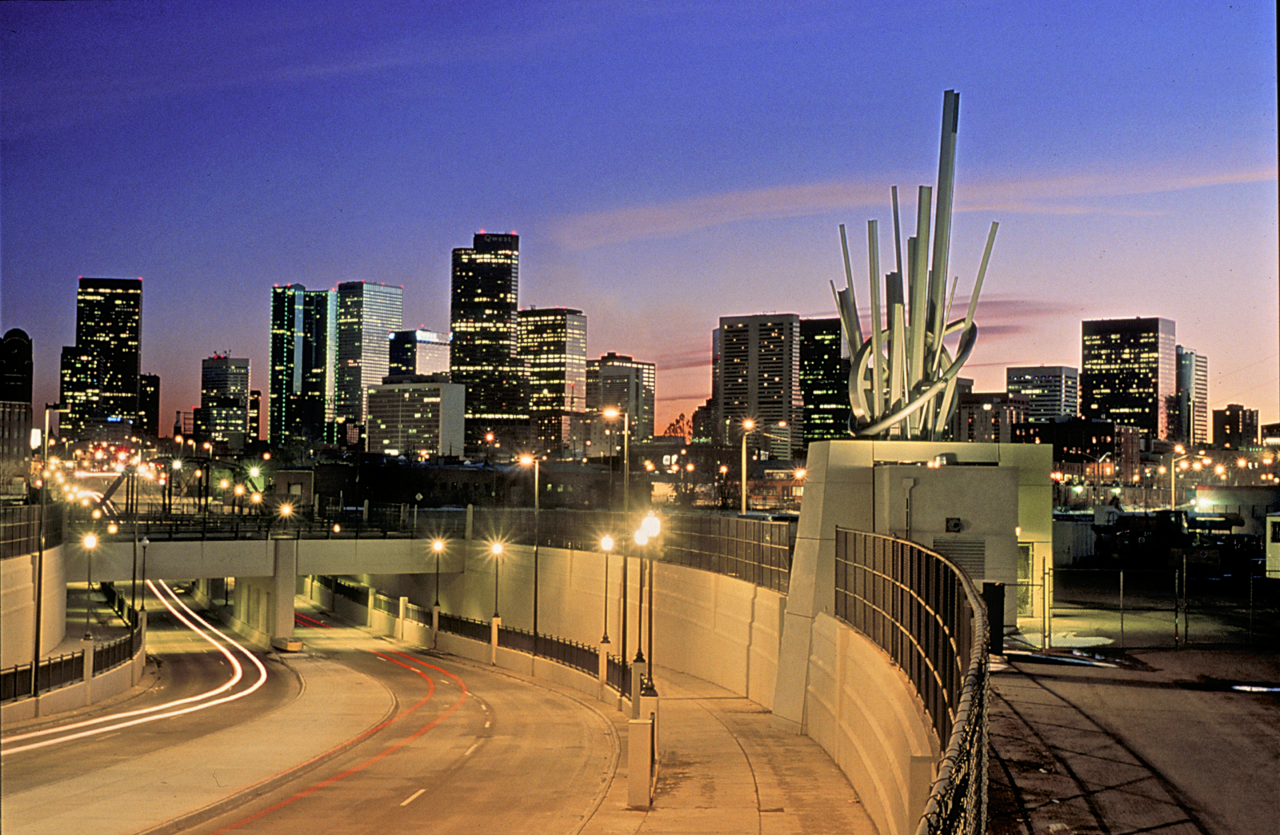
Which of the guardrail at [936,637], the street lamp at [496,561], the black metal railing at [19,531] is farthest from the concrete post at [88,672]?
the street lamp at [496,561]

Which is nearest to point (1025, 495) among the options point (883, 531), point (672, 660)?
point (883, 531)

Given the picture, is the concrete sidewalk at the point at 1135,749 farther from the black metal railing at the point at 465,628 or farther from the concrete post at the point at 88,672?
the black metal railing at the point at 465,628

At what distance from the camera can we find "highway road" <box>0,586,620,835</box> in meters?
27.0

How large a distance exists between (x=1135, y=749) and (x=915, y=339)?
93.3 ft

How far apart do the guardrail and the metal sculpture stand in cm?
1169

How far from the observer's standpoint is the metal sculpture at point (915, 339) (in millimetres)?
47781

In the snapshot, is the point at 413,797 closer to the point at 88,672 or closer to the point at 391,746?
the point at 391,746

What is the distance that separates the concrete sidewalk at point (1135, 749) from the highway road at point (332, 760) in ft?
37.3

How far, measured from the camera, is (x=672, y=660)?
5788 cm

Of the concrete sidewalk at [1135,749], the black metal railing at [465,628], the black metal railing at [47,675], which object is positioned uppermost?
the concrete sidewalk at [1135,749]

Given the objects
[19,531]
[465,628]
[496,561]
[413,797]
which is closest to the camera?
[413,797]

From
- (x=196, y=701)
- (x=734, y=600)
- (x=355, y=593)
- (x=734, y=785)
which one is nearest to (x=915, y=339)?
(x=734, y=600)

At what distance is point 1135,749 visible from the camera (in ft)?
68.5

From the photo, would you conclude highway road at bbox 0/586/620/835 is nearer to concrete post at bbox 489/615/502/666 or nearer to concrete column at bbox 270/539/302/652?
concrete post at bbox 489/615/502/666
